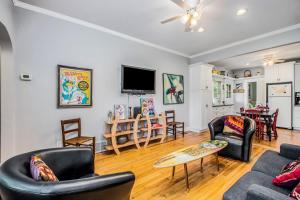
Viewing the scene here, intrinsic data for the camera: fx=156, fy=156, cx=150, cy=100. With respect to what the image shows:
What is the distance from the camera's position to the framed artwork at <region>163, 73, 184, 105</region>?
4.81 meters

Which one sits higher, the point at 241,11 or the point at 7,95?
the point at 241,11

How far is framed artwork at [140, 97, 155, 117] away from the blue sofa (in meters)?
2.68

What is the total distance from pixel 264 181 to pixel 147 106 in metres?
3.05

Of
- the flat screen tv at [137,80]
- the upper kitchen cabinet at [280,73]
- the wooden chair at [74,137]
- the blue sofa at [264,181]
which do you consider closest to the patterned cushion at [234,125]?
the blue sofa at [264,181]

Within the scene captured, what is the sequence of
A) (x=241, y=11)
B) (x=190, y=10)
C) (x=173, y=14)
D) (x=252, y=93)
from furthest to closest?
(x=252, y=93), (x=173, y=14), (x=241, y=11), (x=190, y=10)

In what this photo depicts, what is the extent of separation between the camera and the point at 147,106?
14.0 feet

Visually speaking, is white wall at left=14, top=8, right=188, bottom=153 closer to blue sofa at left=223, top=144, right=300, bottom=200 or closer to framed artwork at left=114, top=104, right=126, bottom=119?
framed artwork at left=114, top=104, right=126, bottom=119

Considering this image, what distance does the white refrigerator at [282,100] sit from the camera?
19.0 feet

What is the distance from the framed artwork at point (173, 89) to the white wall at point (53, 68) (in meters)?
1.40

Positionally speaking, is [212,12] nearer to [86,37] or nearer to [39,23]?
[86,37]

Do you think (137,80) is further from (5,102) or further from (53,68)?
(5,102)

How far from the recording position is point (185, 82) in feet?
18.1

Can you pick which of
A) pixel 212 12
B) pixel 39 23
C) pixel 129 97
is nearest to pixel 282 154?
pixel 212 12

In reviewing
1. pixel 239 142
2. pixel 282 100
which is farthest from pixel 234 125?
pixel 282 100
